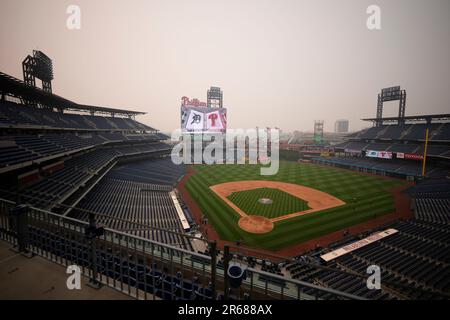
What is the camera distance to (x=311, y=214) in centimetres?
2664

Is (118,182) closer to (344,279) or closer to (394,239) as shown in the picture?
(344,279)

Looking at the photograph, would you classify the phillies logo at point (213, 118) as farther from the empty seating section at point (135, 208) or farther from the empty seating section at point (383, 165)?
the empty seating section at point (383, 165)

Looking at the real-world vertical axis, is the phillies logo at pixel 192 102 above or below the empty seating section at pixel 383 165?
above

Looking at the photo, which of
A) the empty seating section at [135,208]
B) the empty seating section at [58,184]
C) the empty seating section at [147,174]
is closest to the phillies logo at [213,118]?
the empty seating section at [147,174]

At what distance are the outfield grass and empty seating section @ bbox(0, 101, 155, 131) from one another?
78.6ft

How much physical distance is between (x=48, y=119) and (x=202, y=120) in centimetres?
4072

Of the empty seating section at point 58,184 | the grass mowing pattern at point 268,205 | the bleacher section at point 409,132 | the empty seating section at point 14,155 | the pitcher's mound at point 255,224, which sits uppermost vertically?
the bleacher section at point 409,132

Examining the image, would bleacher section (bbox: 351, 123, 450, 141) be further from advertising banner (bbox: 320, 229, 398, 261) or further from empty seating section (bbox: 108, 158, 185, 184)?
empty seating section (bbox: 108, 158, 185, 184)

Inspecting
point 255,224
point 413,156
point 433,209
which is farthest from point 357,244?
point 413,156

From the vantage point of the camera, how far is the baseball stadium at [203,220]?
4.98 metres

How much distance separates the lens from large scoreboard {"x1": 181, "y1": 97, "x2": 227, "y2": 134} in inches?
2514

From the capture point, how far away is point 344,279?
49.4 ft
